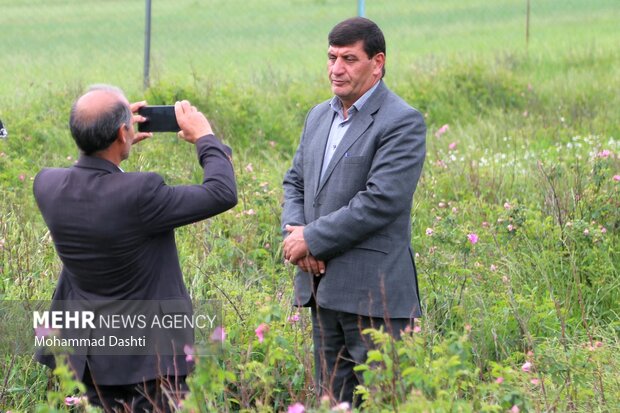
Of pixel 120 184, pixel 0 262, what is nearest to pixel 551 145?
pixel 0 262

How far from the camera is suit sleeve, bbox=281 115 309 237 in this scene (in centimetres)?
430

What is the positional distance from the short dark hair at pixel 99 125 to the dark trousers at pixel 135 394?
796mm

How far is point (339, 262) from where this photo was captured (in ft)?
13.3

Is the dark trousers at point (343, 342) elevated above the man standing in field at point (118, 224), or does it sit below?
below

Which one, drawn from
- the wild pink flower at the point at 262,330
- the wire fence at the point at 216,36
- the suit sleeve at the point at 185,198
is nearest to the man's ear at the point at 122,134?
the suit sleeve at the point at 185,198

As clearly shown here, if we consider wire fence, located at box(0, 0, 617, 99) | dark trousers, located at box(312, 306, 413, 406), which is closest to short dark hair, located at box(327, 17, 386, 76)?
dark trousers, located at box(312, 306, 413, 406)

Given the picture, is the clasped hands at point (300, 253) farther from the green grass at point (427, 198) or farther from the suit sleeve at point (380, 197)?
the green grass at point (427, 198)

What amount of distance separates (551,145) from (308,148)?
17.5ft

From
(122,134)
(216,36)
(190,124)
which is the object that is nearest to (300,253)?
(190,124)

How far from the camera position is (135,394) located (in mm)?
3615

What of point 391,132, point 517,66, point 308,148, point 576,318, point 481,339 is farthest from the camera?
point 517,66

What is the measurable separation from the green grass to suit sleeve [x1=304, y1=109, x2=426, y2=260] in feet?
1.33

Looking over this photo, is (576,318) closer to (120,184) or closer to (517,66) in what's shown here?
(120,184)

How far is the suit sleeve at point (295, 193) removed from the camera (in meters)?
4.30
